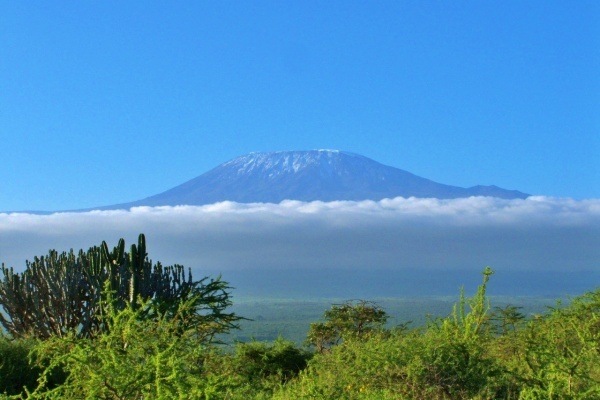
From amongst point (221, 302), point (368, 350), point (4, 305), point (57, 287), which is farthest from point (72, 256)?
point (368, 350)

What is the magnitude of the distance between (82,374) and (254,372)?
41.5ft

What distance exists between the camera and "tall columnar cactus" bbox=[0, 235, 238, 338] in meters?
17.4

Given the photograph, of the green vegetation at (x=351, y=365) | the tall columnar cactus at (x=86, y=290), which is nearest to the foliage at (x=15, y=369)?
the green vegetation at (x=351, y=365)

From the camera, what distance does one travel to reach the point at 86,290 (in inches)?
690

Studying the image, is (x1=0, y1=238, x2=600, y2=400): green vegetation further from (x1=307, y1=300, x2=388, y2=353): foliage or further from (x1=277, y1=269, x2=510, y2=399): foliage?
(x1=307, y1=300, x2=388, y2=353): foliage

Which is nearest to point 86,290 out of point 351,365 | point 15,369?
point 15,369

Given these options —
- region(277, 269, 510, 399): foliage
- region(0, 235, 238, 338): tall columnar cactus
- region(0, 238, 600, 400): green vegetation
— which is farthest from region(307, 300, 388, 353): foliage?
region(277, 269, 510, 399): foliage

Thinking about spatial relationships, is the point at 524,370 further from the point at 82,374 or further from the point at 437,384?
the point at 82,374

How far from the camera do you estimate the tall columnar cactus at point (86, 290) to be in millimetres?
17375

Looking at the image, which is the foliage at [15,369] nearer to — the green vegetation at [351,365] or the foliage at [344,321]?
the green vegetation at [351,365]

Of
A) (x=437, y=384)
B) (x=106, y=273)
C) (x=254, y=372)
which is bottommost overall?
(x=254, y=372)

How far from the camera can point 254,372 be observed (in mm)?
19297

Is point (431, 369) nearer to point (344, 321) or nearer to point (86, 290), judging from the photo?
point (86, 290)

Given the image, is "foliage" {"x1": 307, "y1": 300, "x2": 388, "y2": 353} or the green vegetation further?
"foliage" {"x1": 307, "y1": 300, "x2": 388, "y2": 353}
